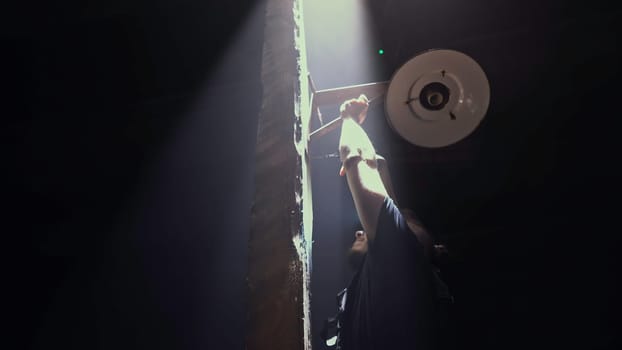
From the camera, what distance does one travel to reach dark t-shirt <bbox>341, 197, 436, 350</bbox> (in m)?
0.75

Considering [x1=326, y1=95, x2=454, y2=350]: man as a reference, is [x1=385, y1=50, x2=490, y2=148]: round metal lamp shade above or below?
above

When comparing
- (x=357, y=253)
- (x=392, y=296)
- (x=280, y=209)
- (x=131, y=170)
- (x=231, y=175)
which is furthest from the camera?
(x=131, y=170)

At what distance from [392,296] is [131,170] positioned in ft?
5.56

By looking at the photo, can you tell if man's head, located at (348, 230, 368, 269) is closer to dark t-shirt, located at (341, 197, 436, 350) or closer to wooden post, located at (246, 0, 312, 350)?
dark t-shirt, located at (341, 197, 436, 350)

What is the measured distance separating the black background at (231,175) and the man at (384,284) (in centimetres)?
44

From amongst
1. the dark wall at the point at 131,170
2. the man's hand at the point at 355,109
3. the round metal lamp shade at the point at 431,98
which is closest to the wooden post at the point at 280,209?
the man's hand at the point at 355,109

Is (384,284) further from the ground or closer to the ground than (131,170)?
closer to the ground

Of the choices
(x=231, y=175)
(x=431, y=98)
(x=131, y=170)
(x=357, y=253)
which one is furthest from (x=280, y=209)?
(x=131, y=170)

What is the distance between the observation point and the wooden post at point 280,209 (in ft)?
1.69

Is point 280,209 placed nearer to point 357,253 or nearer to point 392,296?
point 392,296

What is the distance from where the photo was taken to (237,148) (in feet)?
5.41

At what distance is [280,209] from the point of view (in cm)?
58

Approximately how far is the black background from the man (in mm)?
435

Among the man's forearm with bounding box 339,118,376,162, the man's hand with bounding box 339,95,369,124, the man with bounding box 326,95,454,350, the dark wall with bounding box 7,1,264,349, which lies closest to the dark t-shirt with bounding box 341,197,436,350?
the man with bounding box 326,95,454,350
